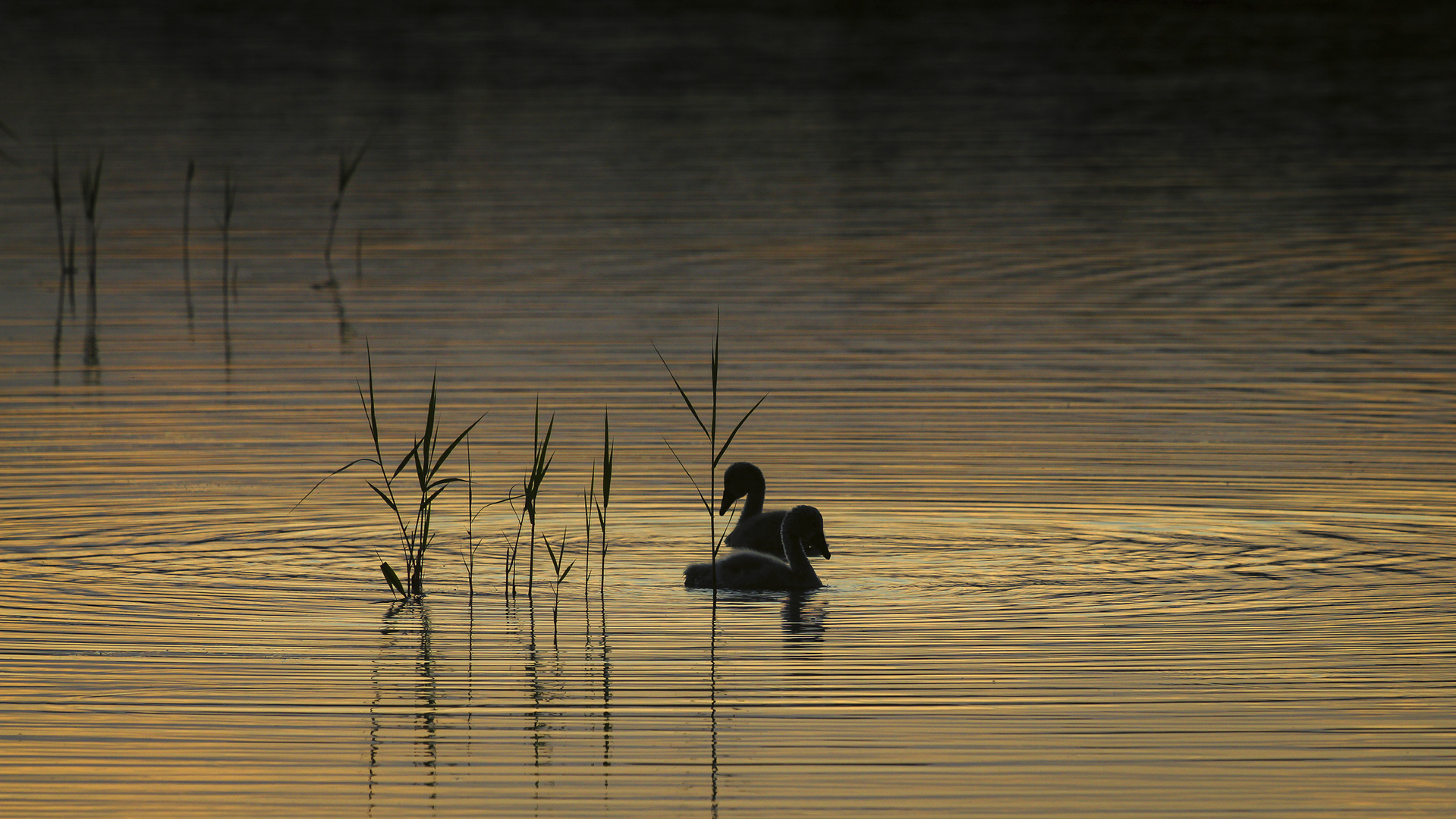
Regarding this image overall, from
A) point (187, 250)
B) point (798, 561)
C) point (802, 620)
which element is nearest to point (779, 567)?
point (798, 561)

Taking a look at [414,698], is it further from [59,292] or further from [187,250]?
[187,250]

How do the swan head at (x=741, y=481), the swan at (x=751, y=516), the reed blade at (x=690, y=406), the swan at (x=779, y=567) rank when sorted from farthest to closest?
the swan head at (x=741, y=481)
the swan at (x=751, y=516)
the swan at (x=779, y=567)
the reed blade at (x=690, y=406)

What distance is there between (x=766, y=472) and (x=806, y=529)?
2.60m

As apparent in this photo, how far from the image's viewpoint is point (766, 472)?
12750 mm

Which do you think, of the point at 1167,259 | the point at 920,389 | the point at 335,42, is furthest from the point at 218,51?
the point at 920,389

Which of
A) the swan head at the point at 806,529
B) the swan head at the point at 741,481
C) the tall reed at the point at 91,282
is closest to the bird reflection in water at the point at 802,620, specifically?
the swan head at the point at 806,529

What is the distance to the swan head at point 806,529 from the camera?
399 inches

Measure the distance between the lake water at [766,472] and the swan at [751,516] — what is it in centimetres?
22

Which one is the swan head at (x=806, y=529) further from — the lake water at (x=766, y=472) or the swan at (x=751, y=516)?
the swan at (x=751, y=516)

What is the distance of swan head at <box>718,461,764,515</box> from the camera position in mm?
11430

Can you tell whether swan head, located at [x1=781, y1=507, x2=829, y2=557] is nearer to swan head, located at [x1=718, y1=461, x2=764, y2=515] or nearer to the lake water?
the lake water

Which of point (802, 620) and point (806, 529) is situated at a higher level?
point (806, 529)

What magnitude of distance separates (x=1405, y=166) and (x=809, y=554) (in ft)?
68.2

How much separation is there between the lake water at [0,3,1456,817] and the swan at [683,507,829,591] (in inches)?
6.3
